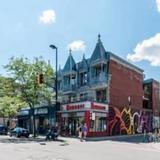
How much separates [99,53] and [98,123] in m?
9.89

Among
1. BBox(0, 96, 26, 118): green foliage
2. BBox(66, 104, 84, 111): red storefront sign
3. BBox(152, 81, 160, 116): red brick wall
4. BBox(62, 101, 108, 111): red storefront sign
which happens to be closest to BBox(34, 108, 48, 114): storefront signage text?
BBox(0, 96, 26, 118): green foliage

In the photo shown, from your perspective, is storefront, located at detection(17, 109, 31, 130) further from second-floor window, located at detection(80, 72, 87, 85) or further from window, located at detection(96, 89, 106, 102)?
window, located at detection(96, 89, 106, 102)

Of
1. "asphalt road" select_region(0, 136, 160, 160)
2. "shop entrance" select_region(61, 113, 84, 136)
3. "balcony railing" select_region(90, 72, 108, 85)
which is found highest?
"balcony railing" select_region(90, 72, 108, 85)

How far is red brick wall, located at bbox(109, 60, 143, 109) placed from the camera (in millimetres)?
48188

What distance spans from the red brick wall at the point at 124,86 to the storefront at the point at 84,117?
3428 mm

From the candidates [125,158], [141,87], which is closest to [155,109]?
[141,87]

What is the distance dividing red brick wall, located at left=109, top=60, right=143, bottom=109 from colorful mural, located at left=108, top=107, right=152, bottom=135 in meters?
1.02

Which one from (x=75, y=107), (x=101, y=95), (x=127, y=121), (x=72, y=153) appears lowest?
(x=72, y=153)

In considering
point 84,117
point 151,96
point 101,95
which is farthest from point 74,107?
point 151,96

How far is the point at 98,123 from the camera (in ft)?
146

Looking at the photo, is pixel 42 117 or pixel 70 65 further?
pixel 70 65

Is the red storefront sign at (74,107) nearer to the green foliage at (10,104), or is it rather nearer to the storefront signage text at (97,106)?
the storefront signage text at (97,106)

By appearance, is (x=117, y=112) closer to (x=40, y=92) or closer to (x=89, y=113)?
(x=89, y=113)

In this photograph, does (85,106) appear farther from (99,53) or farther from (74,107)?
(99,53)
